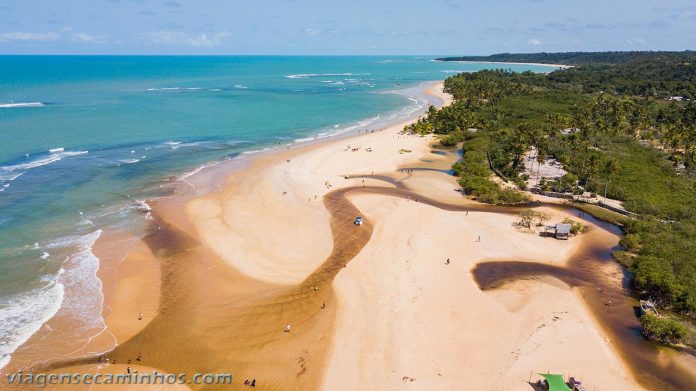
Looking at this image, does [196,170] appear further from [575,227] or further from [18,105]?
[18,105]

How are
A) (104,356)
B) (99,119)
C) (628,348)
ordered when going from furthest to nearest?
(99,119) < (628,348) < (104,356)

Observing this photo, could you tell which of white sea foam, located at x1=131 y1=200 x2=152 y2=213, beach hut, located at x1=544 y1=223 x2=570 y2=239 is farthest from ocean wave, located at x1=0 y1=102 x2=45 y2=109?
beach hut, located at x1=544 y1=223 x2=570 y2=239

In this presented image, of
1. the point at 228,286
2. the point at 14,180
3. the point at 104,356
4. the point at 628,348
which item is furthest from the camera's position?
the point at 14,180

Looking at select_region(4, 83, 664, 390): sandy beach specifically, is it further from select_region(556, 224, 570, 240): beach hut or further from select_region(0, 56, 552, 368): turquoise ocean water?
select_region(0, 56, 552, 368): turquoise ocean water

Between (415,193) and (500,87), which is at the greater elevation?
(500,87)

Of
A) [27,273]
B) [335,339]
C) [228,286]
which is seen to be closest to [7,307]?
[27,273]

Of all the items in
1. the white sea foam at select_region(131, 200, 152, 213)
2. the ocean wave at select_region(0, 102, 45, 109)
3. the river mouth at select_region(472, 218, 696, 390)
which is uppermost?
the ocean wave at select_region(0, 102, 45, 109)

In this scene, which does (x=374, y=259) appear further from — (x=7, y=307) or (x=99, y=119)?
(x=99, y=119)
